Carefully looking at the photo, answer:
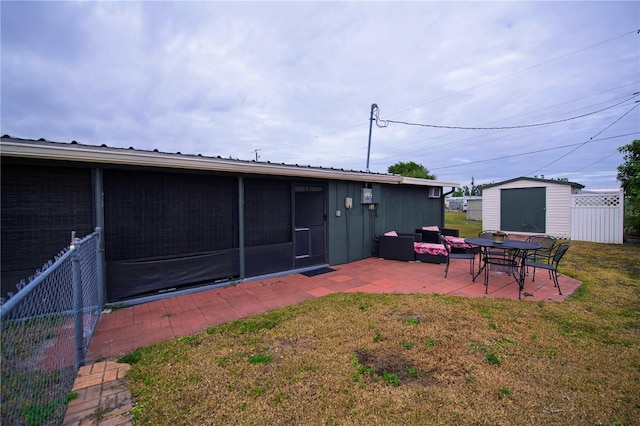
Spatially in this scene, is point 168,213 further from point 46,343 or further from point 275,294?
point 46,343

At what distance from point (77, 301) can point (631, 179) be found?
51.8 ft

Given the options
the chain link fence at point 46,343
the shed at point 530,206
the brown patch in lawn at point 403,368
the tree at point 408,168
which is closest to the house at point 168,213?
the chain link fence at point 46,343

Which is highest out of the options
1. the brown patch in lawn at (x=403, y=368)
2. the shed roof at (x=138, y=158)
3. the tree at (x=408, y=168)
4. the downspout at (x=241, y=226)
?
the tree at (x=408, y=168)

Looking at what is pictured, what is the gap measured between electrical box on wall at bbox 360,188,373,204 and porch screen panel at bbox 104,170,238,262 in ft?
11.3

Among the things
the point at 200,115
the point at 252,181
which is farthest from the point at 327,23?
the point at 200,115

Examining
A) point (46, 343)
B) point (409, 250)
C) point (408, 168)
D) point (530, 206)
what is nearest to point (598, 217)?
point (530, 206)

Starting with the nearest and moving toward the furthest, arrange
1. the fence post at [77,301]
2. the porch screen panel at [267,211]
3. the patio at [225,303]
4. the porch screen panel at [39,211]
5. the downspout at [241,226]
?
the patio at [225,303] → the fence post at [77,301] → the porch screen panel at [39,211] → the downspout at [241,226] → the porch screen panel at [267,211]

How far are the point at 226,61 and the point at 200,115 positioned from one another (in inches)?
171

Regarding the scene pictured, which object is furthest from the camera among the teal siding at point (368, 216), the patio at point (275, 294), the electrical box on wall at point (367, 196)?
the electrical box on wall at point (367, 196)

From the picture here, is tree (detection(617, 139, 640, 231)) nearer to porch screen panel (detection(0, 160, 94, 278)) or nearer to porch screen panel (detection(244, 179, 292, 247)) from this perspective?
porch screen panel (detection(244, 179, 292, 247))

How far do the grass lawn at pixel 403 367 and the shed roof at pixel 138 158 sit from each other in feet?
7.85

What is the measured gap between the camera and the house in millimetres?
3443

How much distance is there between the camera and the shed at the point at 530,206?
38.5 ft

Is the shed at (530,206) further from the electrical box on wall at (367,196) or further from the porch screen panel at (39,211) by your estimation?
the porch screen panel at (39,211)
